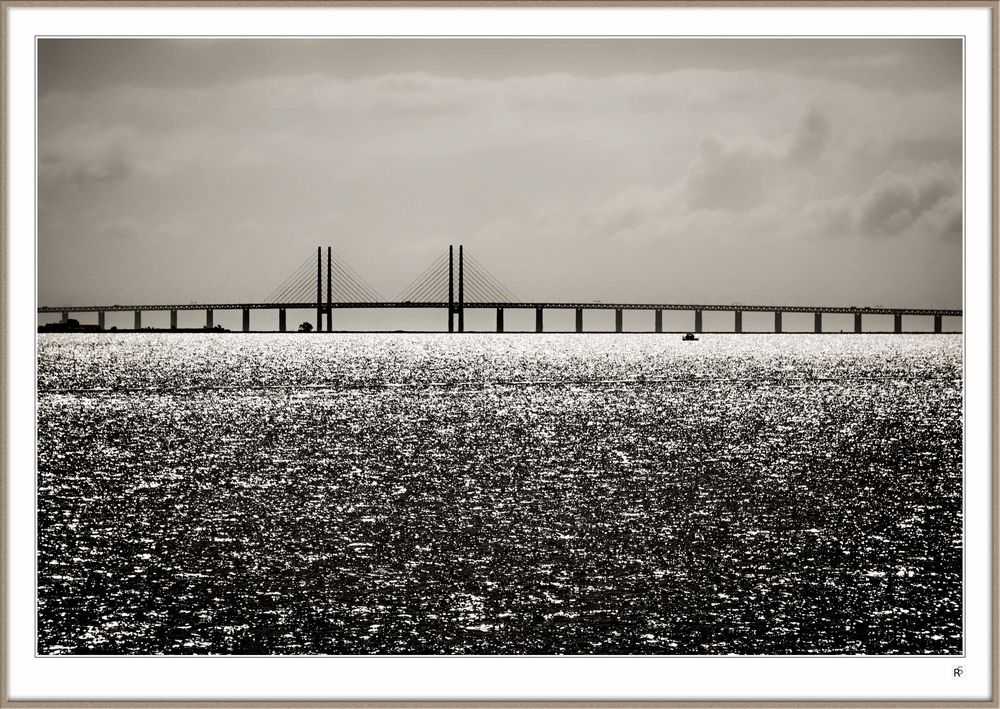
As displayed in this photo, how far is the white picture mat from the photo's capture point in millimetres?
7363

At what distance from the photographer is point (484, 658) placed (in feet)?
24.5

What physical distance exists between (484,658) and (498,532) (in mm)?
8553

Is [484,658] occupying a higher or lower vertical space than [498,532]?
higher

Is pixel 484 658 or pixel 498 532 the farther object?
pixel 498 532

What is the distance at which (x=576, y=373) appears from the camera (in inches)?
2729

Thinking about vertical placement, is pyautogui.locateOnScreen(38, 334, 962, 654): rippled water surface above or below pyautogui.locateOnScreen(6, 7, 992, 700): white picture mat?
below

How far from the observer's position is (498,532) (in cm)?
1600

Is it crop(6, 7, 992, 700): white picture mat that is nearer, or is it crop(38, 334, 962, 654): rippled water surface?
crop(6, 7, 992, 700): white picture mat

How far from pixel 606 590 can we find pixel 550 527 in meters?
4.29

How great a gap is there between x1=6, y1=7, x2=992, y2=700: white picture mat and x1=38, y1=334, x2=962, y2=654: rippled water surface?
2.46m

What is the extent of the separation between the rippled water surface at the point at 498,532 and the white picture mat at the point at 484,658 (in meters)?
2.46

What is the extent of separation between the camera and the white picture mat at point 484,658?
7.36 meters
